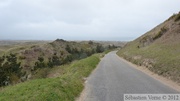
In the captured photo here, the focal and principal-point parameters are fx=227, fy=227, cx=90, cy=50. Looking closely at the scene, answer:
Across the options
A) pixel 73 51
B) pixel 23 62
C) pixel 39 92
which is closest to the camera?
pixel 39 92

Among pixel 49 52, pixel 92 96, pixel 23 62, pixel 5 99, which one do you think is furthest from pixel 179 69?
pixel 49 52

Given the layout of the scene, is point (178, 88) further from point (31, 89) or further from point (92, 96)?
point (31, 89)

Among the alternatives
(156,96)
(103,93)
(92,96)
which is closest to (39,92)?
(92,96)

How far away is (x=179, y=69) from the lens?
51.9ft

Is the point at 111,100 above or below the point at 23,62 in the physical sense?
above

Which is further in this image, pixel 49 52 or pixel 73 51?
pixel 73 51

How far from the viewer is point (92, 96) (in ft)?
36.2

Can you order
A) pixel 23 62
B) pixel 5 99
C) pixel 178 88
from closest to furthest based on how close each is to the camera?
pixel 5 99, pixel 178 88, pixel 23 62

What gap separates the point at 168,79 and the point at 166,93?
472 cm

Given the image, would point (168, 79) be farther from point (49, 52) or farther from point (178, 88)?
point (49, 52)

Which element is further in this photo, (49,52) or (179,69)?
(49,52)

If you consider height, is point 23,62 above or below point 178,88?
below

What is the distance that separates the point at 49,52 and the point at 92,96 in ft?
232

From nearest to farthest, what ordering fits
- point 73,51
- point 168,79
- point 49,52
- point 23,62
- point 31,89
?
point 31,89 < point 168,79 < point 23,62 < point 49,52 < point 73,51
